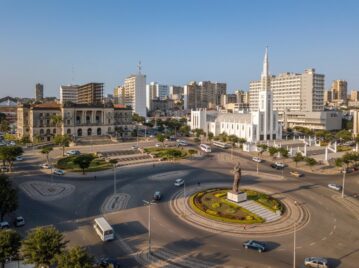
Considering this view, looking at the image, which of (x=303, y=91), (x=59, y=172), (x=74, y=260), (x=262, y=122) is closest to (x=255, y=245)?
(x=74, y=260)

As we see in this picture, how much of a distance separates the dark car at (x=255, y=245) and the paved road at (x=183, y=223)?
74cm

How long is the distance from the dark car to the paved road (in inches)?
29.2

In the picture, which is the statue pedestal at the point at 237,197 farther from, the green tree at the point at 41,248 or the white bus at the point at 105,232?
the green tree at the point at 41,248

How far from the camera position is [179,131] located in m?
153

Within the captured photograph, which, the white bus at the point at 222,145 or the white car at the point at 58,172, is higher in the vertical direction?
the white bus at the point at 222,145

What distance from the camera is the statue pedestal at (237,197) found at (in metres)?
49.0

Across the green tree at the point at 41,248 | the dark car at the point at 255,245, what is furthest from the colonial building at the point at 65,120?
the dark car at the point at 255,245

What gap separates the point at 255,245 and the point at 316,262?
6331 millimetres

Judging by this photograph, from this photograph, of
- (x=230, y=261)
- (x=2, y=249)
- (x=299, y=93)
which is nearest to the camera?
(x=2, y=249)

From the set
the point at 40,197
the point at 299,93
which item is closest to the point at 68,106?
the point at 40,197

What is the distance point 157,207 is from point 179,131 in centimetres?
10729

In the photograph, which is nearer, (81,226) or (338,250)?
(338,250)

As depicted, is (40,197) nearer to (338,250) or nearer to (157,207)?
(157,207)

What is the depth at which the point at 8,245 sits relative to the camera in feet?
84.8
